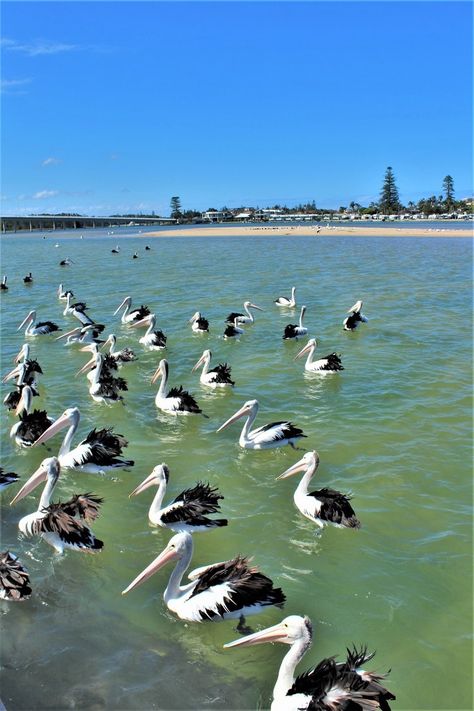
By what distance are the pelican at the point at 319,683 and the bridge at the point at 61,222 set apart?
3629 inches

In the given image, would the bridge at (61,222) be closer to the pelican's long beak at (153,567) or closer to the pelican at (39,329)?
the pelican at (39,329)

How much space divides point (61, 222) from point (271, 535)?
105488 millimetres

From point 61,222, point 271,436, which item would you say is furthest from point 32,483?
point 61,222

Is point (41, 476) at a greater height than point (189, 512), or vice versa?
point (41, 476)

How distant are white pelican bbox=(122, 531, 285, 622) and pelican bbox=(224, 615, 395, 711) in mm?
423

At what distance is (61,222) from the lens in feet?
338

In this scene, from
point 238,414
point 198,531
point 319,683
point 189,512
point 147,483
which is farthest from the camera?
point 238,414

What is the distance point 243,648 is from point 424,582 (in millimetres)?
1730

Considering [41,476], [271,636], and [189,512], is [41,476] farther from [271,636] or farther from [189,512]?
[271,636]

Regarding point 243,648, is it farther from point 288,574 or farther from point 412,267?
point 412,267

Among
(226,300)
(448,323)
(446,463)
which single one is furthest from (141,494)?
(226,300)

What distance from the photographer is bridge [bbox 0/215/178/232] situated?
89688 mm

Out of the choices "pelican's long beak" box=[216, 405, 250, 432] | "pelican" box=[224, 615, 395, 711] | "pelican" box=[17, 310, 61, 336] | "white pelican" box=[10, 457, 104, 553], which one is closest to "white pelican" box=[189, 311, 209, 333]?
"pelican" box=[17, 310, 61, 336]

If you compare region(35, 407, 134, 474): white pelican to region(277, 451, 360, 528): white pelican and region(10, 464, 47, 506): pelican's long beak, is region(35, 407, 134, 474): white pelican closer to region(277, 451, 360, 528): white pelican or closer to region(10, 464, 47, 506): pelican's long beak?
region(10, 464, 47, 506): pelican's long beak
